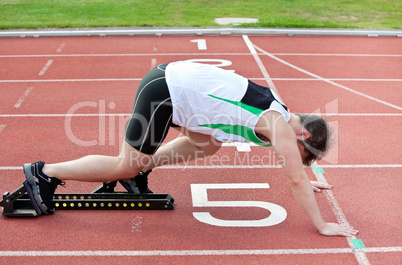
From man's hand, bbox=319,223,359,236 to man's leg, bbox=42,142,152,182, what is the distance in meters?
1.59

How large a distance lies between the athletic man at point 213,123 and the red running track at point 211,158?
0.45 m

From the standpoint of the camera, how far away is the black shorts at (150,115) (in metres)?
3.54

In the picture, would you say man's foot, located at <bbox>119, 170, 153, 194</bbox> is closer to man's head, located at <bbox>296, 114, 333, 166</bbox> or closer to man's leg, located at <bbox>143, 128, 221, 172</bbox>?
man's leg, located at <bbox>143, 128, 221, 172</bbox>

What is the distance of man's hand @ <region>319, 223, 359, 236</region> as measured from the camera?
3821 millimetres

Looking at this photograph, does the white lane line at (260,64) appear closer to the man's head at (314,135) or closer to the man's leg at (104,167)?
the man's head at (314,135)

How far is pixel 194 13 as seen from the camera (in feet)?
42.8

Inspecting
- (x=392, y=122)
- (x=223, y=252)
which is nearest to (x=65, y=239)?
(x=223, y=252)

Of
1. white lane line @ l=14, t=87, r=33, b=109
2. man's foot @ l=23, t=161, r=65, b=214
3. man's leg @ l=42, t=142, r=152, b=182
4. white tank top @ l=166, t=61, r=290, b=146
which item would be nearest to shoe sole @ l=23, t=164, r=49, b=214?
man's foot @ l=23, t=161, r=65, b=214

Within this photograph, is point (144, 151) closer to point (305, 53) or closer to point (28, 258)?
point (28, 258)

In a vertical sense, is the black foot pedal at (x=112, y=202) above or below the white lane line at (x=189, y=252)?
above

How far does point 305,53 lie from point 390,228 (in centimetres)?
605

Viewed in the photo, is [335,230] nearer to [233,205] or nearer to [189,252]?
[233,205]

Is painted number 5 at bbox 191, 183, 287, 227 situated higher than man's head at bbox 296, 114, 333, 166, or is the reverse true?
man's head at bbox 296, 114, 333, 166

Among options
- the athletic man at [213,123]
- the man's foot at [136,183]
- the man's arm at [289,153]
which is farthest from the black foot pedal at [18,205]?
the man's arm at [289,153]
